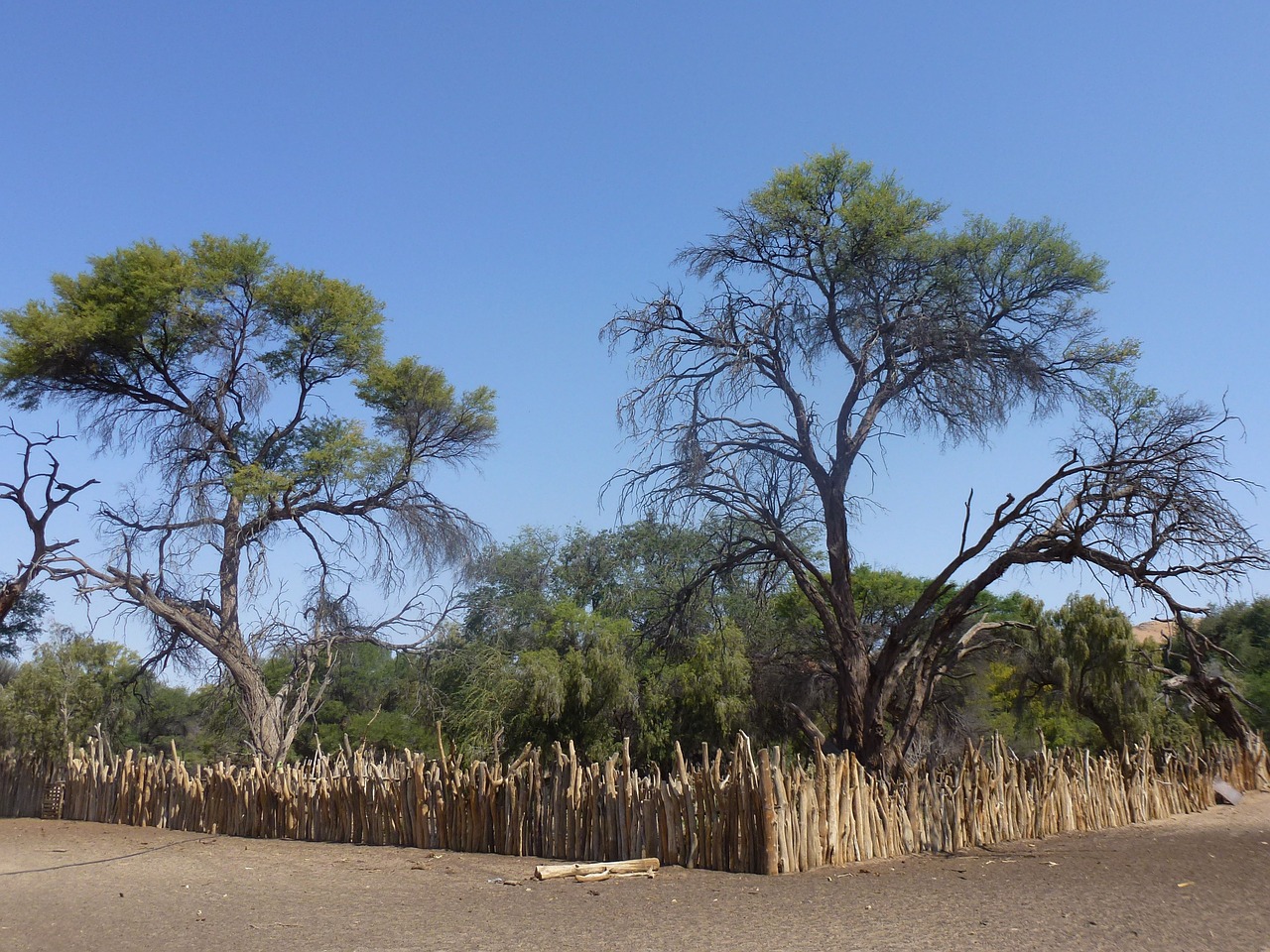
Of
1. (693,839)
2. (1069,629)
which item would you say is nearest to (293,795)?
(693,839)

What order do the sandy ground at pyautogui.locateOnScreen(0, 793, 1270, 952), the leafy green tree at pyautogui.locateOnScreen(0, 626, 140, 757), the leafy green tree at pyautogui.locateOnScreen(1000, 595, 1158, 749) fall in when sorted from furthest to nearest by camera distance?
the leafy green tree at pyautogui.locateOnScreen(0, 626, 140, 757) < the leafy green tree at pyautogui.locateOnScreen(1000, 595, 1158, 749) < the sandy ground at pyautogui.locateOnScreen(0, 793, 1270, 952)

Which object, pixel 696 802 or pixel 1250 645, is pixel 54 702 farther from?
pixel 1250 645

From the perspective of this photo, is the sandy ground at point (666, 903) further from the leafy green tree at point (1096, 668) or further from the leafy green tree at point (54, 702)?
the leafy green tree at point (54, 702)

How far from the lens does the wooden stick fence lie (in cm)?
997

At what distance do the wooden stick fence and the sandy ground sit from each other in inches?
15.3

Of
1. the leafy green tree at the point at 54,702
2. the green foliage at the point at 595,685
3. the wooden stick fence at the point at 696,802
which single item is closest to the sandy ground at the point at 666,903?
the wooden stick fence at the point at 696,802

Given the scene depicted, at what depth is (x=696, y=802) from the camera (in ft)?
33.7

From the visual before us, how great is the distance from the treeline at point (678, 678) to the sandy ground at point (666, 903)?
5.93m

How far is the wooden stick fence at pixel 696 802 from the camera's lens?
32.7 feet

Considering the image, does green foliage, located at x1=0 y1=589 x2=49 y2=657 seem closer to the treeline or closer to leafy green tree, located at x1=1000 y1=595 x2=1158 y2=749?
the treeline

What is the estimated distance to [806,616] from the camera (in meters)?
25.5

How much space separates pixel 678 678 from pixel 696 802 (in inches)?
487

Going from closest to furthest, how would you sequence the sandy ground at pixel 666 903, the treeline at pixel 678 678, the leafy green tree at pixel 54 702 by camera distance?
the sandy ground at pixel 666 903, the treeline at pixel 678 678, the leafy green tree at pixel 54 702

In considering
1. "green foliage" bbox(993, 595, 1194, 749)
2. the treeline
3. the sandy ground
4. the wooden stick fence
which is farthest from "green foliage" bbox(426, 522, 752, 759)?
the sandy ground
